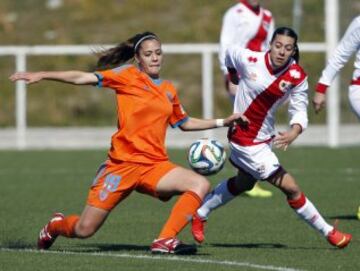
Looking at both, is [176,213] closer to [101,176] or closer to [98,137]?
[101,176]

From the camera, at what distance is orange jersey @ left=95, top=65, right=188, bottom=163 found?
344 inches

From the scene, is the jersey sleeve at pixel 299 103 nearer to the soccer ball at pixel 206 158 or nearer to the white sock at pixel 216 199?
the soccer ball at pixel 206 158

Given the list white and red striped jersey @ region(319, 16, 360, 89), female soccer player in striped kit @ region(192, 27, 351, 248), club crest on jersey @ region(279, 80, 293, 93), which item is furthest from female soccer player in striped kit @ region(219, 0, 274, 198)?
club crest on jersey @ region(279, 80, 293, 93)

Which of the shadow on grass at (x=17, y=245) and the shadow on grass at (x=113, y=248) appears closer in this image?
the shadow on grass at (x=113, y=248)

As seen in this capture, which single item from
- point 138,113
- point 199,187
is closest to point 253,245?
point 199,187

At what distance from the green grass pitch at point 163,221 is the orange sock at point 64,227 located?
152 mm

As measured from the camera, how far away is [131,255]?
8602 mm

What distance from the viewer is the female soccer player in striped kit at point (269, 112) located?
918 cm

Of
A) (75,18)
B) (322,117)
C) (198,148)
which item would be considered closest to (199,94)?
(322,117)

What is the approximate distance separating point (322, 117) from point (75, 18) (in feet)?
31.8

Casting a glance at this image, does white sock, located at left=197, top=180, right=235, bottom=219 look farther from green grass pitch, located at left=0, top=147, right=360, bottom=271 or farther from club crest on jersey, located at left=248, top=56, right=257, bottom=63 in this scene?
club crest on jersey, located at left=248, top=56, right=257, bottom=63

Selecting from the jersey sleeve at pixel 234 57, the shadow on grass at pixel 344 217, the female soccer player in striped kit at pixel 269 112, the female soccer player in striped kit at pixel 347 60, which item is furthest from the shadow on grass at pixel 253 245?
the shadow on grass at pixel 344 217

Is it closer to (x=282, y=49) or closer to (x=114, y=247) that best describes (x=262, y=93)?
(x=282, y=49)

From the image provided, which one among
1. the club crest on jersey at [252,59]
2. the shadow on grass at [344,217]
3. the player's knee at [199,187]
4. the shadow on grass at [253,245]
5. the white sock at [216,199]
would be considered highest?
the club crest on jersey at [252,59]
